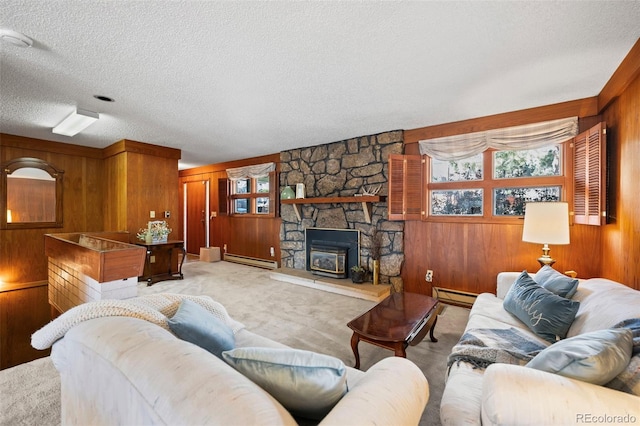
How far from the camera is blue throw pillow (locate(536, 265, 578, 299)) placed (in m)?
2.01

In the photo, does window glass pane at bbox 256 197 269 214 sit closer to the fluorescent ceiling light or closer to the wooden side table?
the wooden side table

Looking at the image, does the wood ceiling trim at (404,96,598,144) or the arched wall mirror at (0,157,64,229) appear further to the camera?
the arched wall mirror at (0,157,64,229)

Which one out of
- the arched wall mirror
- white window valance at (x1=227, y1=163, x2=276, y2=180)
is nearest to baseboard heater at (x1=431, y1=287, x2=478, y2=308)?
white window valance at (x1=227, y1=163, x2=276, y2=180)

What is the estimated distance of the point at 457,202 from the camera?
12.3 ft

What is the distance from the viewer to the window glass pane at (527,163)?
3160mm

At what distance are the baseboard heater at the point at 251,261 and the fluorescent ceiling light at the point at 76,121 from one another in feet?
12.2

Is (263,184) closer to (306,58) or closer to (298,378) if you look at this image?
(306,58)

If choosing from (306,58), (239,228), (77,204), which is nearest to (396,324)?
(306,58)

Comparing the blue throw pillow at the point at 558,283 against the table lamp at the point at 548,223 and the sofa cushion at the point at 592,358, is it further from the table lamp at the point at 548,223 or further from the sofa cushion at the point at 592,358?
the sofa cushion at the point at 592,358

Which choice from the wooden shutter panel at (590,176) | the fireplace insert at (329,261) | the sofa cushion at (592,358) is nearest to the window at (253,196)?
the fireplace insert at (329,261)

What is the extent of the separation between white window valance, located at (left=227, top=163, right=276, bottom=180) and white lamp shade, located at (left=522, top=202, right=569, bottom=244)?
436cm

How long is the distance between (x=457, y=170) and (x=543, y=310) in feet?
7.48

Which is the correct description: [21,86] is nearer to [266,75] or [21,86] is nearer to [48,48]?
[48,48]

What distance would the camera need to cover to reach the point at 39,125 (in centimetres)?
393
